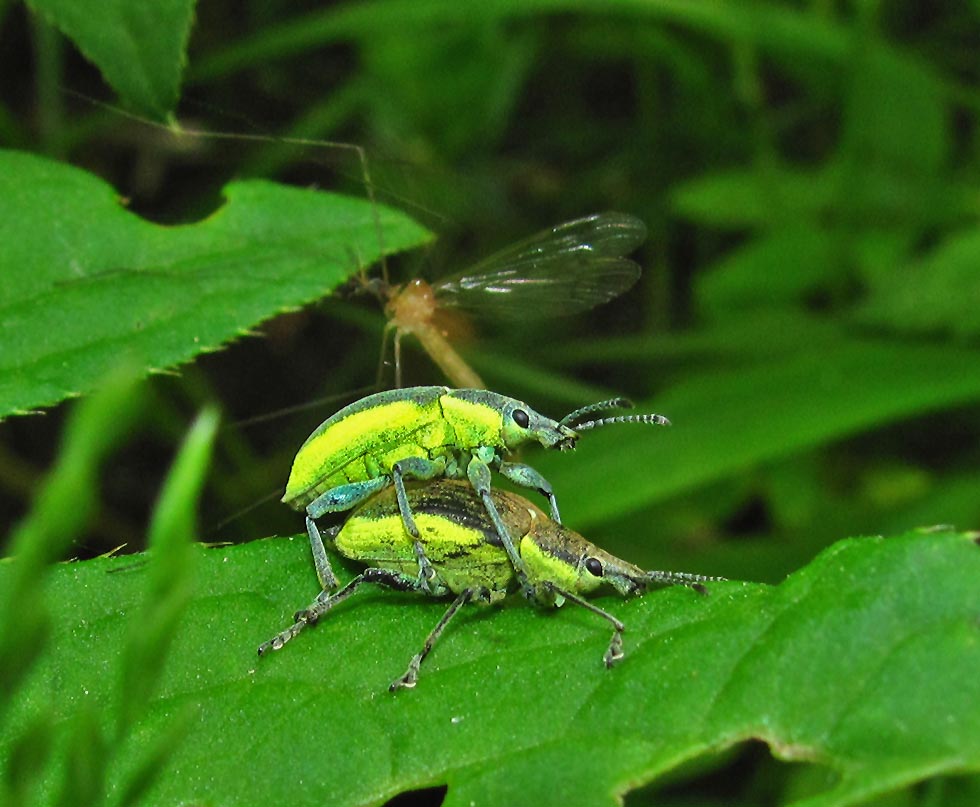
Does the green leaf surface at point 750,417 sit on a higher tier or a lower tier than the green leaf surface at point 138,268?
lower

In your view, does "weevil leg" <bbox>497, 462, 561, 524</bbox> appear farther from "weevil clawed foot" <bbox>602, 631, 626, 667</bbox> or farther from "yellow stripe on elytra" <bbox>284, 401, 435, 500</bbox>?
"weevil clawed foot" <bbox>602, 631, 626, 667</bbox>

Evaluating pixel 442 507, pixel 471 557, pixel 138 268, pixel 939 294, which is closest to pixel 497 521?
pixel 471 557

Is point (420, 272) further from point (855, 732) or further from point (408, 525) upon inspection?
point (855, 732)

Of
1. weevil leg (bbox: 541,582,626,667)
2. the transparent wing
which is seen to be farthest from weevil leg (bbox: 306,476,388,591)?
the transparent wing

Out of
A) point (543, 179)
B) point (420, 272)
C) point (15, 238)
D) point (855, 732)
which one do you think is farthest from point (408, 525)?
point (543, 179)

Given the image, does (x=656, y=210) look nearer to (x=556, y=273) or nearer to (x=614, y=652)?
(x=556, y=273)

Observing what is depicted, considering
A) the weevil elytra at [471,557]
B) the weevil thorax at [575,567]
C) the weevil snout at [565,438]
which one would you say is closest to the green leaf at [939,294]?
the weevil snout at [565,438]

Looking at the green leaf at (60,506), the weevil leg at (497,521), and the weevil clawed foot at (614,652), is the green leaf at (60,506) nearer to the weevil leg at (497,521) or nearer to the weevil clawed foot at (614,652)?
the weevil clawed foot at (614,652)
